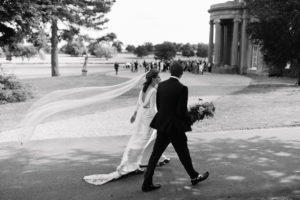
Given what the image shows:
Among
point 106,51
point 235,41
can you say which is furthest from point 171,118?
point 106,51

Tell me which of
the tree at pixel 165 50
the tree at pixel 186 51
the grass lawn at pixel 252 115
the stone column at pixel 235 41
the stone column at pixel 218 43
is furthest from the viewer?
the tree at pixel 186 51

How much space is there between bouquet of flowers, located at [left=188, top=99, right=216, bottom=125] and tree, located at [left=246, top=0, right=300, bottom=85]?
45.7 ft

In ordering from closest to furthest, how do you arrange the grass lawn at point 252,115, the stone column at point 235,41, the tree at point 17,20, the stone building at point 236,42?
the grass lawn at point 252,115
the tree at point 17,20
the stone building at point 236,42
the stone column at point 235,41

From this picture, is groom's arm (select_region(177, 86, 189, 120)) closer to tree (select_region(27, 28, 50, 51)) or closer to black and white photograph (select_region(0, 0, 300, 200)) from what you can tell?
black and white photograph (select_region(0, 0, 300, 200))

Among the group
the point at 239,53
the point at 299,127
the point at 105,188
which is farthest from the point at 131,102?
the point at 239,53

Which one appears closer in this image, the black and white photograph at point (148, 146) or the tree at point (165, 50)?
the black and white photograph at point (148, 146)

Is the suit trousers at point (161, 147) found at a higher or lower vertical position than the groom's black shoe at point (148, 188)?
higher

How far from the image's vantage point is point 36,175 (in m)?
6.17

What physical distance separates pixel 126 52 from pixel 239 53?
122 meters

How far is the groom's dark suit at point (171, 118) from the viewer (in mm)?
5258

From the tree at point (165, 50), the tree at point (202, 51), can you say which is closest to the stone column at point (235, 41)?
the tree at point (165, 50)

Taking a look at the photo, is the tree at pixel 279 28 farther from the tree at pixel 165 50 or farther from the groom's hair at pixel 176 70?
the tree at pixel 165 50

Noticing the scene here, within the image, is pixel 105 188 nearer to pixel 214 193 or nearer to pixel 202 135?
pixel 214 193

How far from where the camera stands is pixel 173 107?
5309mm
